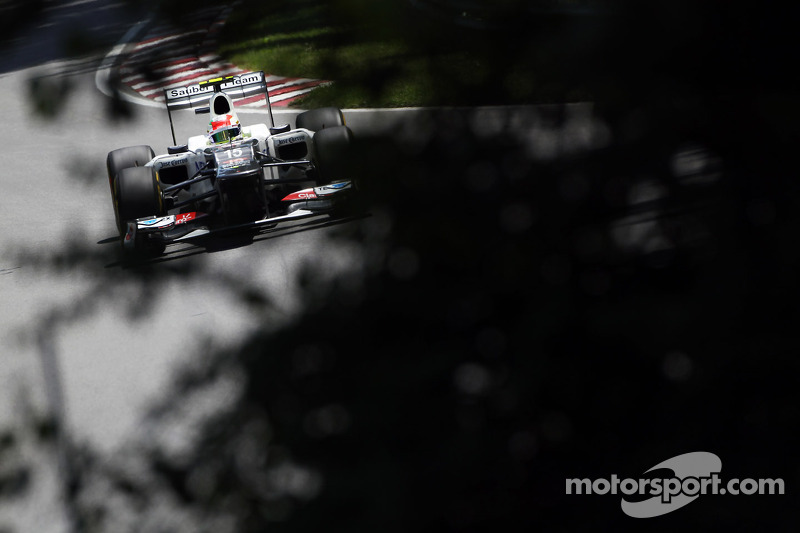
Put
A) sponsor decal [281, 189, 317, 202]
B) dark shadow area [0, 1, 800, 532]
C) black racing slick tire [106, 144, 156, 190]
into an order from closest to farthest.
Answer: dark shadow area [0, 1, 800, 532] → sponsor decal [281, 189, 317, 202] → black racing slick tire [106, 144, 156, 190]

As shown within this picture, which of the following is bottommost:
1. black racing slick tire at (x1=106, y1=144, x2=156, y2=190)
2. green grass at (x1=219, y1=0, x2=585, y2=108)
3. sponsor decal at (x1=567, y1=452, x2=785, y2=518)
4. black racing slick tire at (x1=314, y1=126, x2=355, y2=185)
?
black racing slick tire at (x1=106, y1=144, x2=156, y2=190)

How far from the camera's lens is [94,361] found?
6.67 m

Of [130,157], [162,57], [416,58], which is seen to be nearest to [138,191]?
[130,157]

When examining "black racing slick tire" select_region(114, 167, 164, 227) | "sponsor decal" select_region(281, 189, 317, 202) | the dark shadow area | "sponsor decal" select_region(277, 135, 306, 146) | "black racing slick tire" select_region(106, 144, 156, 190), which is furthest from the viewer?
"sponsor decal" select_region(277, 135, 306, 146)

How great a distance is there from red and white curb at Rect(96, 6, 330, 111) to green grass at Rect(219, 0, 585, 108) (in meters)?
0.07

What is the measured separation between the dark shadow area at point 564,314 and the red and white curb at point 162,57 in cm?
30

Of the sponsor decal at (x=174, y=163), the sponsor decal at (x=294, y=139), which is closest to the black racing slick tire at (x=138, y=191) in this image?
the sponsor decal at (x=174, y=163)

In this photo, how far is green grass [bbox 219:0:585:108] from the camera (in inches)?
49.3

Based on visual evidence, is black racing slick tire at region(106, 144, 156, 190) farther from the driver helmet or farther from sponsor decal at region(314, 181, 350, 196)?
sponsor decal at region(314, 181, 350, 196)

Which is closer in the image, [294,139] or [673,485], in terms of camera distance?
[673,485]

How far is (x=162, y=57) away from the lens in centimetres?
140

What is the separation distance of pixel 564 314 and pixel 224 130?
26.4 ft

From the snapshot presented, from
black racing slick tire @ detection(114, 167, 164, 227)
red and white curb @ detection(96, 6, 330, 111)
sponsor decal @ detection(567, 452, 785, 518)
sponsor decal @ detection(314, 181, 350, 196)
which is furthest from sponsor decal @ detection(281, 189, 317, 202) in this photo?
sponsor decal @ detection(567, 452, 785, 518)

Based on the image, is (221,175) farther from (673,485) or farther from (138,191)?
(673,485)
